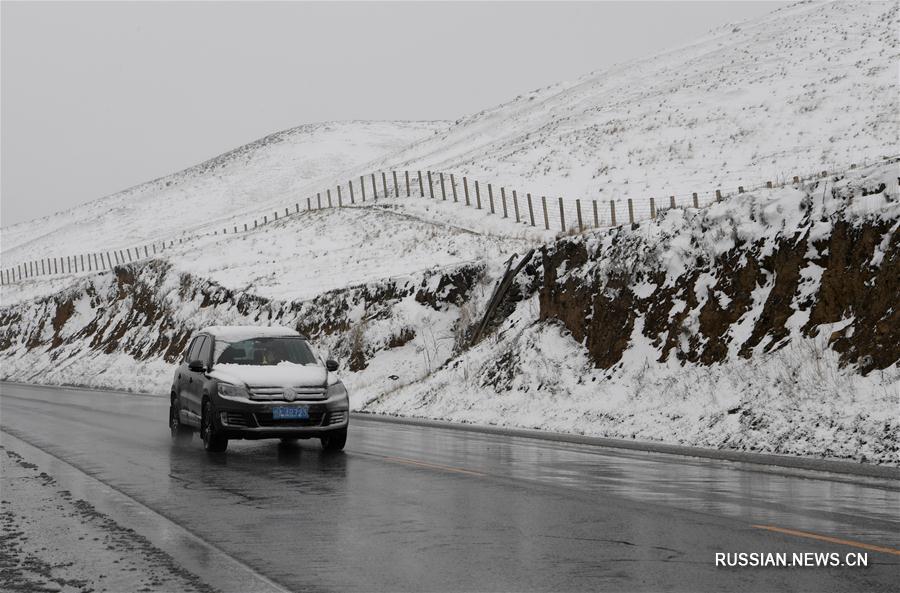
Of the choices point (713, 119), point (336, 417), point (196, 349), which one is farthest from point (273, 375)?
point (713, 119)

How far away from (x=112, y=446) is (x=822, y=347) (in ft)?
37.7

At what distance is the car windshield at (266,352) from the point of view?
17297 millimetres

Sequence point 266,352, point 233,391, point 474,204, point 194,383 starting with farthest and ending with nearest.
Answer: point 474,204
point 194,383
point 266,352
point 233,391

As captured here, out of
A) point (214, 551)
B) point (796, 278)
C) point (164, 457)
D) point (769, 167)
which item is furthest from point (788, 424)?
point (769, 167)

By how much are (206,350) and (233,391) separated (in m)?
2.18

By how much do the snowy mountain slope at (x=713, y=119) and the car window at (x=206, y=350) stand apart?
37.7 metres

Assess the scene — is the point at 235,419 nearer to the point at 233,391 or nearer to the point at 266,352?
the point at 233,391

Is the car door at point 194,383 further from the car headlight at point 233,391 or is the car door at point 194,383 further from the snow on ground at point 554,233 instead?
the snow on ground at point 554,233

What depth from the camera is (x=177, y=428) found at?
19.2 meters

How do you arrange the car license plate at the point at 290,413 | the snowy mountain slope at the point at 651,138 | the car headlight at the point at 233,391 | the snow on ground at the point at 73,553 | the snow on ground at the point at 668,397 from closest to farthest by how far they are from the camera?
the snow on ground at the point at 73,553, the snow on ground at the point at 668,397, the car license plate at the point at 290,413, the car headlight at the point at 233,391, the snowy mountain slope at the point at 651,138

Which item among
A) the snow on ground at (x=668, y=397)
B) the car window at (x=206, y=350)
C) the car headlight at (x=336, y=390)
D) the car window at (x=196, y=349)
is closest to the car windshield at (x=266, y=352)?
the car window at (x=206, y=350)

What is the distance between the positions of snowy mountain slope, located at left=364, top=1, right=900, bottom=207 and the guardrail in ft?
4.45

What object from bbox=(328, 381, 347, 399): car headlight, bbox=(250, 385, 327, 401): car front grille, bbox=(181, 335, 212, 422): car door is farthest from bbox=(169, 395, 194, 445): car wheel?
bbox=(328, 381, 347, 399): car headlight

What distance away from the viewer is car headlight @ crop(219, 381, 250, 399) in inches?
634
